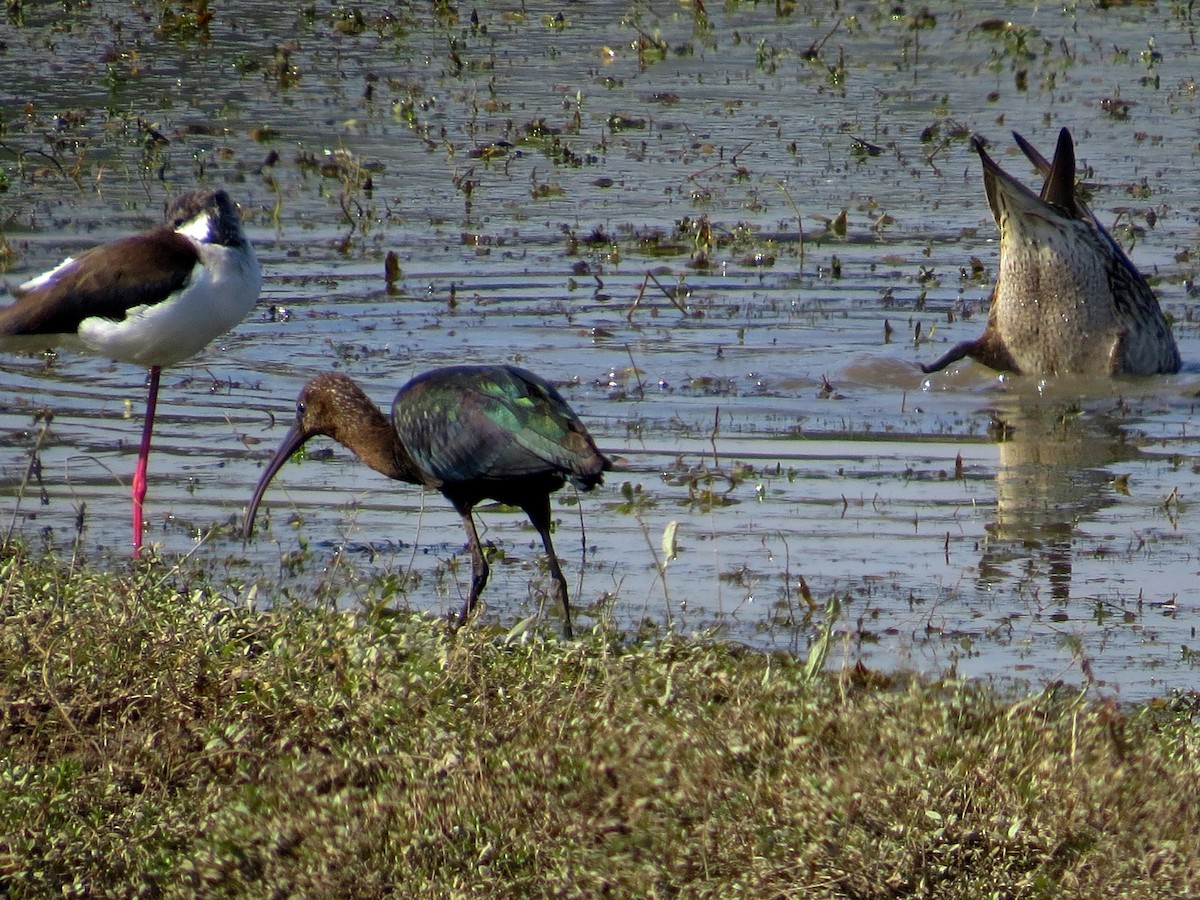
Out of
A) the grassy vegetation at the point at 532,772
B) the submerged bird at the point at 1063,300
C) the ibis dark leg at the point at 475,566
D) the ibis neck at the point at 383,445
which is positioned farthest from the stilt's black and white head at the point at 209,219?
the submerged bird at the point at 1063,300

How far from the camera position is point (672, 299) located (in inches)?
438

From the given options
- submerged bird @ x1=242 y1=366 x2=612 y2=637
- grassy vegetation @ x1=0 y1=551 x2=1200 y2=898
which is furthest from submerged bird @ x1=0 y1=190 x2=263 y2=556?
grassy vegetation @ x1=0 y1=551 x2=1200 y2=898

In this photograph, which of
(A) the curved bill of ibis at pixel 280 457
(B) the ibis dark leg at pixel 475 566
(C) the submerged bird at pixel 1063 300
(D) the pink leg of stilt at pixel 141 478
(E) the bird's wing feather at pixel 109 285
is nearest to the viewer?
(B) the ibis dark leg at pixel 475 566

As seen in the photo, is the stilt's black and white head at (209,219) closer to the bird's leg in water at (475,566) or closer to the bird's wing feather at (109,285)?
the bird's wing feather at (109,285)

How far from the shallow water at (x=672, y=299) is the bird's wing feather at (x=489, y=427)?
0.49 metres

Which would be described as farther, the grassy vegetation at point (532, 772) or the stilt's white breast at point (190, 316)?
the stilt's white breast at point (190, 316)

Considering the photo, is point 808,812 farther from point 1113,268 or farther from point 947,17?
point 947,17

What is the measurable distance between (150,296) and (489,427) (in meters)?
1.93

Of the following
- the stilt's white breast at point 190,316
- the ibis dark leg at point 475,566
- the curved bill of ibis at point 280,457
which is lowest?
the ibis dark leg at point 475,566

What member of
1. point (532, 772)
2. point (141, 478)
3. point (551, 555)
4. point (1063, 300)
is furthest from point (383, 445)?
point (1063, 300)

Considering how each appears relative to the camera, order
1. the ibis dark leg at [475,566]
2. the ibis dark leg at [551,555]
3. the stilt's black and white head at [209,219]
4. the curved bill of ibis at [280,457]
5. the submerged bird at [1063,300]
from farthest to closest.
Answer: the submerged bird at [1063,300]
the stilt's black and white head at [209,219]
the curved bill of ibis at [280,457]
the ibis dark leg at [475,566]
the ibis dark leg at [551,555]

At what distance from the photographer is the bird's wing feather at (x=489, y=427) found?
247 inches

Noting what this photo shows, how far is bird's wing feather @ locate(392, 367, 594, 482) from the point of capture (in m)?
6.28

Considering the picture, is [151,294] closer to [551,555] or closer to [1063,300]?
[551,555]
